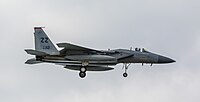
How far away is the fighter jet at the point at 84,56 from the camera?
302 ft

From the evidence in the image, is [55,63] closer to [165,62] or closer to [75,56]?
[75,56]

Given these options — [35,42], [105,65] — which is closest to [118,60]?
[105,65]

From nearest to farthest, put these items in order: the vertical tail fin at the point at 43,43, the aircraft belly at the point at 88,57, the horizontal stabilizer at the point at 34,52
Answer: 1. the horizontal stabilizer at the point at 34,52
2. the aircraft belly at the point at 88,57
3. the vertical tail fin at the point at 43,43

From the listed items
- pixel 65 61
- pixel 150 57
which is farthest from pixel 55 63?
pixel 150 57

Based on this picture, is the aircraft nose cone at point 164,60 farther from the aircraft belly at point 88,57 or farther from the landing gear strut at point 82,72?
the landing gear strut at point 82,72

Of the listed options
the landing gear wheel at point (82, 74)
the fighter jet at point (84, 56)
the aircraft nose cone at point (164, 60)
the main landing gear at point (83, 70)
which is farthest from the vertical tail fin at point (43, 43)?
the aircraft nose cone at point (164, 60)

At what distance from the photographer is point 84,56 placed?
9231 centimetres

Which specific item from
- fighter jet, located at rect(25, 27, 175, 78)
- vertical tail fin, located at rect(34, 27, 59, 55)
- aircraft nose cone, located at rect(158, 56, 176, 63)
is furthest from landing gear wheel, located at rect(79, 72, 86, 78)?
aircraft nose cone, located at rect(158, 56, 176, 63)

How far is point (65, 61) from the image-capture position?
3671 inches

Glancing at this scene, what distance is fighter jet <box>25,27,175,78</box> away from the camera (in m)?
92.2

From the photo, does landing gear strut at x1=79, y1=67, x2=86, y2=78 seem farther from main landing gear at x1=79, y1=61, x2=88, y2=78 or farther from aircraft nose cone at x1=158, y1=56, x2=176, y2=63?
aircraft nose cone at x1=158, y1=56, x2=176, y2=63

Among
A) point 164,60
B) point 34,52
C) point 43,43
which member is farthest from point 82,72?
point 164,60

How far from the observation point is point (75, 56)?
9231 centimetres

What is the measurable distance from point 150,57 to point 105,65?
13.6ft
